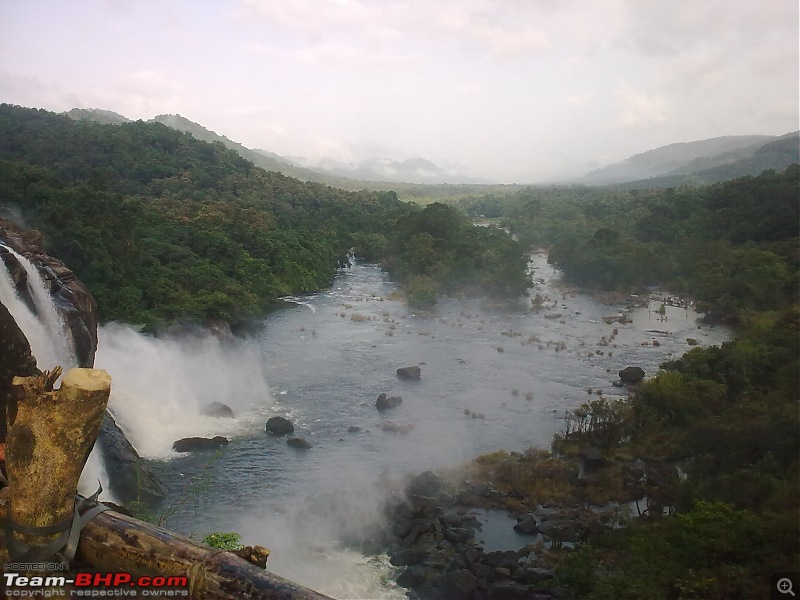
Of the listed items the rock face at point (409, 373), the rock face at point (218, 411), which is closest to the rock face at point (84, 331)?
the rock face at point (218, 411)

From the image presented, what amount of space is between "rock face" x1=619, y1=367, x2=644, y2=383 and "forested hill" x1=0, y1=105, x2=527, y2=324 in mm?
17286

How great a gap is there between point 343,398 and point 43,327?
492 inches

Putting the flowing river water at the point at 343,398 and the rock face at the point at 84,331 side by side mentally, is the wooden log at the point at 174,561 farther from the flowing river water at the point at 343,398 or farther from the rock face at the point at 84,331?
the rock face at the point at 84,331

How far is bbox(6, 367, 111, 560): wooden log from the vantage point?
95.3 inches

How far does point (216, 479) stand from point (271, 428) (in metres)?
3.81

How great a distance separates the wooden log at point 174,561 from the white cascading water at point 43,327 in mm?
12358

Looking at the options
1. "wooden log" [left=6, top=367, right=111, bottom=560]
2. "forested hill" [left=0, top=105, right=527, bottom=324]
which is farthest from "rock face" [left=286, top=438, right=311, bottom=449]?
"wooden log" [left=6, top=367, right=111, bottom=560]

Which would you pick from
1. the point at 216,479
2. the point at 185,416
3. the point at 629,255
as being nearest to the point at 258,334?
the point at 185,416

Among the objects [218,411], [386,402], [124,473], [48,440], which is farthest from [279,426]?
[48,440]

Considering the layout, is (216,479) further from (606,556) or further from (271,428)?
(606,556)

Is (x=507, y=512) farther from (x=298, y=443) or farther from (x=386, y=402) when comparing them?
(x=386, y=402)

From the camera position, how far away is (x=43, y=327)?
15.2 meters

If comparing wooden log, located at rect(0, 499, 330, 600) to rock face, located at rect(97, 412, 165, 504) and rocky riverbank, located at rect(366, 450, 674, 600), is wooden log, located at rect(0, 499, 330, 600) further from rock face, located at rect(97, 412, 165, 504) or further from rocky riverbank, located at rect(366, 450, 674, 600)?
rock face, located at rect(97, 412, 165, 504)

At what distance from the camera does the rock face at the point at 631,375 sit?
1060 inches
